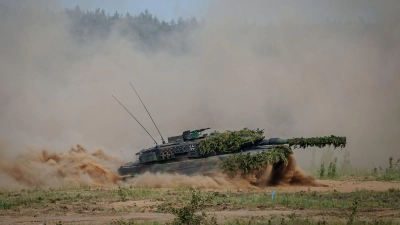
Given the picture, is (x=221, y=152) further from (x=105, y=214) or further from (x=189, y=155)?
(x=105, y=214)

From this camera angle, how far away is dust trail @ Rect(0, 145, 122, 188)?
2728cm

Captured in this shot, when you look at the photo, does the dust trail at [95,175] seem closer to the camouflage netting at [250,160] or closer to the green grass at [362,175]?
the camouflage netting at [250,160]

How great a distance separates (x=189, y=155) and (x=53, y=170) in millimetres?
5275

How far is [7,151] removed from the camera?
29328 mm

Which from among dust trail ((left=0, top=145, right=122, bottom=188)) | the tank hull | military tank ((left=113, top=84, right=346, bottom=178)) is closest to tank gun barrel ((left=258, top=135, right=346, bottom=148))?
military tank ((left=113, top=84, right=346, bottom=178))

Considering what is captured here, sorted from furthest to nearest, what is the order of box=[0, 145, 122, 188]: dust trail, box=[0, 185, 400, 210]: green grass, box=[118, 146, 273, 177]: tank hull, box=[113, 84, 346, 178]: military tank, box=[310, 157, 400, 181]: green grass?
box=[310, 157, 400, 181]: green grass → box=[0, 145, 122, 188]: dust trail → box=[118, 146, 273, 177]: tank hull → box=[113, 84, 346, 178]: military tank → box=[0, 185, 400, 210]: green grass

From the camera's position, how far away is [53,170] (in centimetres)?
2798

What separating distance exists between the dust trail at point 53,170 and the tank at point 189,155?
1.38m

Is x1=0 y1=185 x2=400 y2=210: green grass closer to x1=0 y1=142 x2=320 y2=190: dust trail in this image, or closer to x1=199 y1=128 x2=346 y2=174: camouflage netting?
x1=0 y1=142 x2=320 y2=190: dust trail

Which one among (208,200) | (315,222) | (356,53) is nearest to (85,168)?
(208,200)

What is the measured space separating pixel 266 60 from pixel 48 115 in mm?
14338

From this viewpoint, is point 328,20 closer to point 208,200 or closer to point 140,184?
point 140,184

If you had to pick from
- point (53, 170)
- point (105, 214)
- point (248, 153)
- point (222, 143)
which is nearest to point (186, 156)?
point (222, 143)

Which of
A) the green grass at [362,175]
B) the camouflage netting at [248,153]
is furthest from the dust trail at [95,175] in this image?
the green grass at [362,175]
